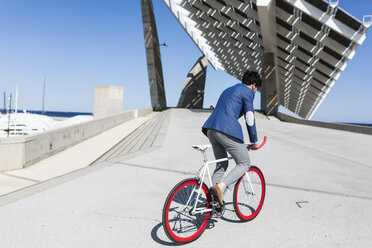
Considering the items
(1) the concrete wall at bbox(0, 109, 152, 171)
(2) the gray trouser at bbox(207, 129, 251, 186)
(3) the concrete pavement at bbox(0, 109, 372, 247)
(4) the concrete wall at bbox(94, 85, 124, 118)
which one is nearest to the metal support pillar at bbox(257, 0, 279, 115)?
(4) the concrete wall at bbox(94, 85, 124, 118)

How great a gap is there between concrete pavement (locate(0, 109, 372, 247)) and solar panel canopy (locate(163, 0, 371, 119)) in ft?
57.6

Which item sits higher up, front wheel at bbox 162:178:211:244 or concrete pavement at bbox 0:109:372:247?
front wheel at bbox 162:178:211:244

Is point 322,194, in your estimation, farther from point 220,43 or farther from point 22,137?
point 220,43

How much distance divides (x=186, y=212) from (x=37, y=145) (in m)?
4.71

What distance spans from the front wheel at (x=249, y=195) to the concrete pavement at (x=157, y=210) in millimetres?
104

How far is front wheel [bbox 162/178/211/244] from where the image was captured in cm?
259

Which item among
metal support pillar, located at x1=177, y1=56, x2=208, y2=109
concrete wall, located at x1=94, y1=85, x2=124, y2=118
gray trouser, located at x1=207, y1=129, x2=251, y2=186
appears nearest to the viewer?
gray trouser, located at x1=207, y1=129, x2=251, y2=186

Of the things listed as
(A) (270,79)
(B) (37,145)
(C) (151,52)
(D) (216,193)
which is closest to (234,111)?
(D) (216,193)

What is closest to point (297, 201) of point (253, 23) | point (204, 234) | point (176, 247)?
point (204, 234)

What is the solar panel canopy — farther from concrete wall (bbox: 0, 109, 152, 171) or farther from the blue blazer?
the blue blazer

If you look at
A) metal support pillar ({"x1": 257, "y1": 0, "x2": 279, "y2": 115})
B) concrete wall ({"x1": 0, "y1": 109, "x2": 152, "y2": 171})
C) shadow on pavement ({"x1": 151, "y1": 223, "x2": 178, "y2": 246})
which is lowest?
shadow on pavement ({"x1": 151, "y1": 223, "x2": 178, "y2": 246})

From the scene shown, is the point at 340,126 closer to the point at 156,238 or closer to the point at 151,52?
the point at 156,238

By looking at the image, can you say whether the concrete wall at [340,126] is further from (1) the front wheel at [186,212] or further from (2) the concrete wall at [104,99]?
(1) the front wheel at [186,212]

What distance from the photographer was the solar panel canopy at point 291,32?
2022cm
